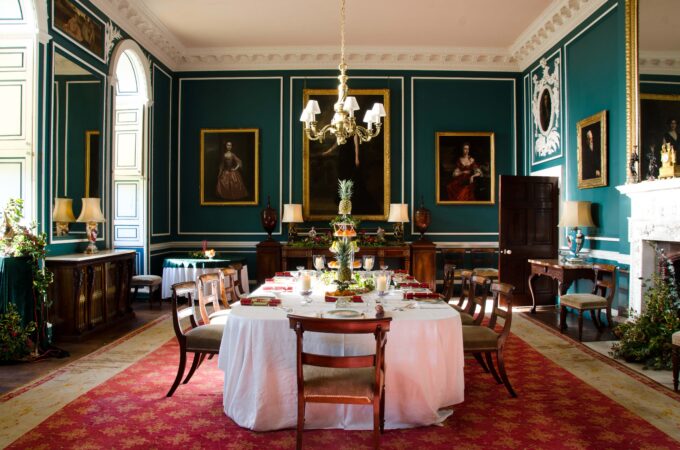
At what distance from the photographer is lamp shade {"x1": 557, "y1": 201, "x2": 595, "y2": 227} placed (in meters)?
6.37

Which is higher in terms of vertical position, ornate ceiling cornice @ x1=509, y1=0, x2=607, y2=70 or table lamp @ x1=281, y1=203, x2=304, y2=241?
ornate ceiling cornice @ x1=509, y1=0, x2=607, y2=70

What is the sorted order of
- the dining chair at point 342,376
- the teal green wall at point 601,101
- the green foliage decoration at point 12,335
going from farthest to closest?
the teal green wall at point 601,101, the green foliage decoration at point 12,335, the dining chair at point 342,376

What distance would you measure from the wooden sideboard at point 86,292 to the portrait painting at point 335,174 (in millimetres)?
3445

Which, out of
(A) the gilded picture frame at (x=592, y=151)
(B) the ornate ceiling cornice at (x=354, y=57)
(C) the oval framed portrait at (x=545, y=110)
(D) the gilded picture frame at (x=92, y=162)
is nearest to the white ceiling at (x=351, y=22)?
(B) the ornate ceiling cornice at (x=354, y=57)

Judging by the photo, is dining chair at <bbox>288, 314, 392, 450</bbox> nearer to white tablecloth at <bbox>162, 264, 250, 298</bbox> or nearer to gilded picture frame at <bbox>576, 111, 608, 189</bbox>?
gilded picture frame at <bbox>576, 111, 608, 189</bbox>

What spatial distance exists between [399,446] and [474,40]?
7.30 metres

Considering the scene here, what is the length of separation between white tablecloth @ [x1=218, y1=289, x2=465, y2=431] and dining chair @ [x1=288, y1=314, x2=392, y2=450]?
278 mm

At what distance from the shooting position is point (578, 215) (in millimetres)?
6398

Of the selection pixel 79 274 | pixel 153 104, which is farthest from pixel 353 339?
pixel 153 104

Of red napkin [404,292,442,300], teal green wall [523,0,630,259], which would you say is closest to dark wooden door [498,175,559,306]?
teal green wall [523,0,630,259]

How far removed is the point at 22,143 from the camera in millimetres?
5141

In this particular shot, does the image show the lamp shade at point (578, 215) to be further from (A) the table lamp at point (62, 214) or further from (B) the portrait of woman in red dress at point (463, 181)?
(A) the table lamp at point (62, 214)

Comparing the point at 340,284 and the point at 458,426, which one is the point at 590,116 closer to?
the point at 340,284

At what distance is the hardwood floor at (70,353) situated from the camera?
408 cm
